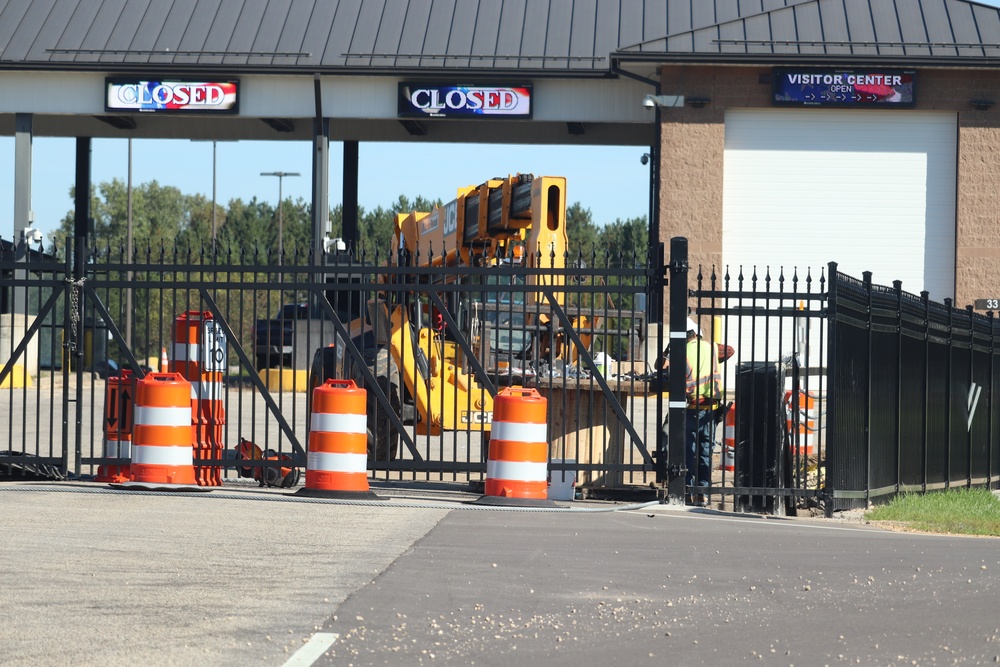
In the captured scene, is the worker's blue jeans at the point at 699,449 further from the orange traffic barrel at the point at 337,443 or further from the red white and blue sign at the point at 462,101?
the red white and blue sign at the point at 462,101

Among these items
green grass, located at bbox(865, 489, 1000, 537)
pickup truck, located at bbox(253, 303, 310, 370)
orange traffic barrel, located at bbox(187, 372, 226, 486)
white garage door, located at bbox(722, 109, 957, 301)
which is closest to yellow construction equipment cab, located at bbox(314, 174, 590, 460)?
pickup truck, located at bbox(253, 303, 310, 370)

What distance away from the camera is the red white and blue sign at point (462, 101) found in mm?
33938

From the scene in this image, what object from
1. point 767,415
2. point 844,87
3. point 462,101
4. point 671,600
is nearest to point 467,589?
point 671,600

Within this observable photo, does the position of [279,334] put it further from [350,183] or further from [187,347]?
[350,183]

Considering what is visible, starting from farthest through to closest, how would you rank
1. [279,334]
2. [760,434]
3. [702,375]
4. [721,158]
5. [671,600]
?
1. [721,158]
2. [279,334]
3. [702,375]
4. [760,434]
5. [671,600]

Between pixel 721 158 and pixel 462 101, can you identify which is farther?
pixel 462 101

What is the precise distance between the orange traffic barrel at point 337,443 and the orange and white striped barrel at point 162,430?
110 centimetres

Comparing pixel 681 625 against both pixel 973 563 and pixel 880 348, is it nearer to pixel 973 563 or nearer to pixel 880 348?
pixel 973 563

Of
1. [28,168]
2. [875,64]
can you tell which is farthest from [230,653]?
[28,168]

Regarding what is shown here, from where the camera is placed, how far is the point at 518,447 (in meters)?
12.1

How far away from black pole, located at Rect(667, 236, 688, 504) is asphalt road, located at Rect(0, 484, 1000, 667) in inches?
42.1

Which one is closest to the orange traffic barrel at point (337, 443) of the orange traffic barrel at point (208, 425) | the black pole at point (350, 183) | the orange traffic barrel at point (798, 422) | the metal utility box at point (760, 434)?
the orange traffic barrel at point (208, 425)

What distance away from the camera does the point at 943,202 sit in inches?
1258

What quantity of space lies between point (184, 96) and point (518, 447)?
24.8 meters
